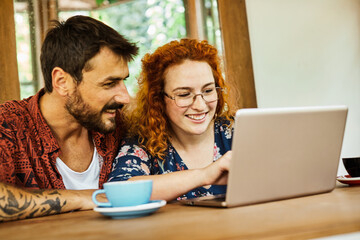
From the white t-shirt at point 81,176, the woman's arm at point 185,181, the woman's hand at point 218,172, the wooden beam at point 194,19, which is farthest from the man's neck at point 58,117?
the wooden beam at point 194,19

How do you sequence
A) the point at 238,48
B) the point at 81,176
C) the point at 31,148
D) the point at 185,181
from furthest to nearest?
the point at 238,48
the point at 81,176
the point at 31,148
the point at 185,181

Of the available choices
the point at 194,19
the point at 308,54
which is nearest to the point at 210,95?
the point at 194,19

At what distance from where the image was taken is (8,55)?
8.16 feet

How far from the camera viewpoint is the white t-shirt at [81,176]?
1817mm

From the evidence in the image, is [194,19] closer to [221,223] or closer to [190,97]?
[190,97]

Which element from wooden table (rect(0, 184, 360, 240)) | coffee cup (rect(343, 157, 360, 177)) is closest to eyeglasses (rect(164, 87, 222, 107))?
coffee cup (rect(343, 157, 360, 177))

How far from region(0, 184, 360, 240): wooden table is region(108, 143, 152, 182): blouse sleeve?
46cm

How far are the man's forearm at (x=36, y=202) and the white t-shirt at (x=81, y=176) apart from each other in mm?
432

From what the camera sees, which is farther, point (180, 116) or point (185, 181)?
point (180, 116)

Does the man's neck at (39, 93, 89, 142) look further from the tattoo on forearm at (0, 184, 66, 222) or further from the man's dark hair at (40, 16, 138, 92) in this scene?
the tattoo on forearm at (0, 184, 66, 222)

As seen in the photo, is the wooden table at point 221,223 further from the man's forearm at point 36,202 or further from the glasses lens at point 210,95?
the glasses lens at point 210,95

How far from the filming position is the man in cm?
174

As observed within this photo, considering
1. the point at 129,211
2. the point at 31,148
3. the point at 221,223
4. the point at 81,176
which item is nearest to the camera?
the point at 221,223

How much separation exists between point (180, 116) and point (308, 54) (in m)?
1.55
